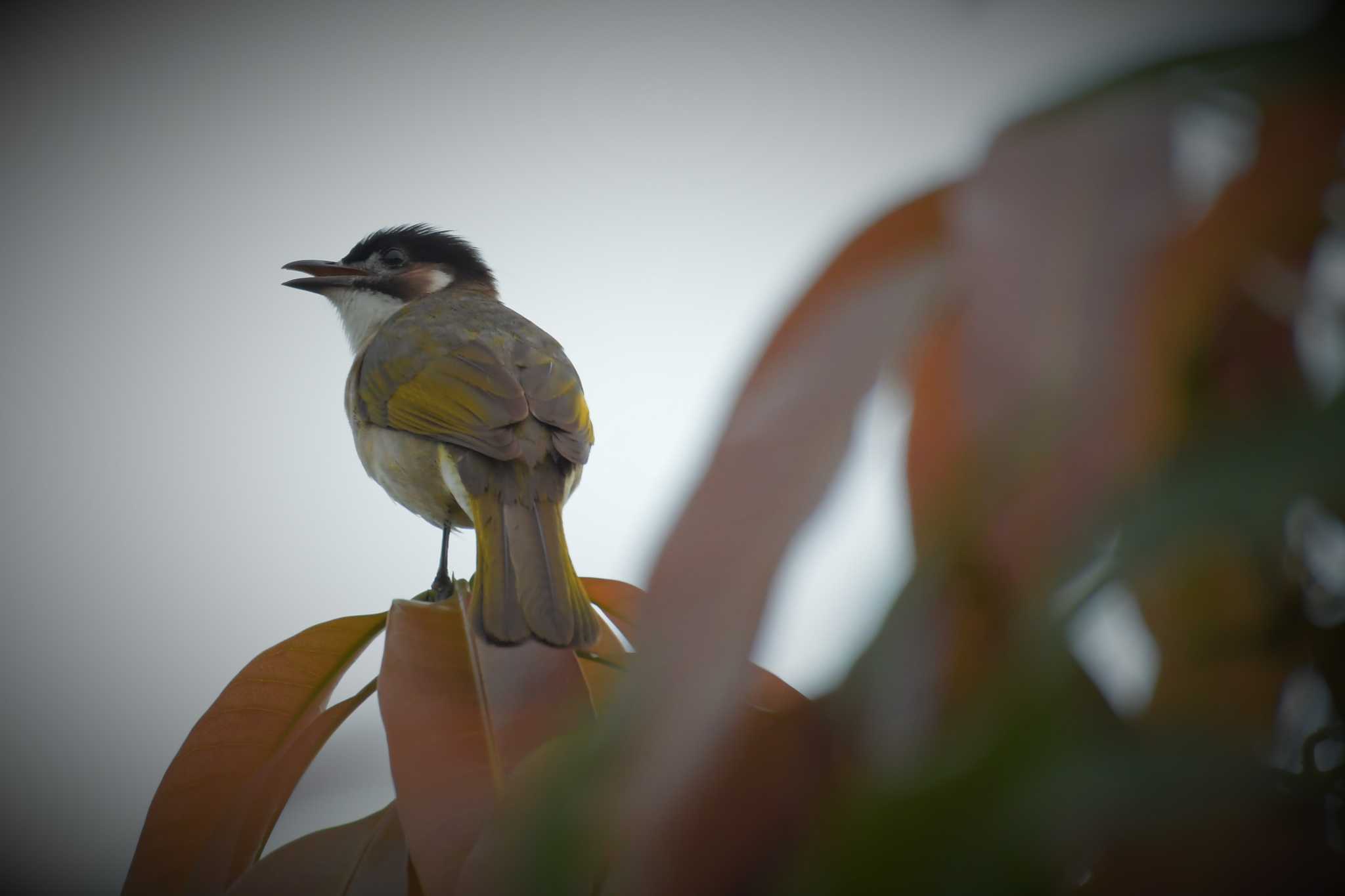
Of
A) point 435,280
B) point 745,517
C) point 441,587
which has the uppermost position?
point 435,280

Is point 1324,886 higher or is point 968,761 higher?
point 968,761

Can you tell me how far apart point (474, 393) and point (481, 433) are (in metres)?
0.25

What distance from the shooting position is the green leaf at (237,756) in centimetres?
148

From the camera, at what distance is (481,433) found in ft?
9.07

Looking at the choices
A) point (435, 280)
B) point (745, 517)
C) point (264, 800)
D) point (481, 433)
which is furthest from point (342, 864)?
point (435, 280)

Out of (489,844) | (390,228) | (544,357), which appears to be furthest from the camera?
(390,228)

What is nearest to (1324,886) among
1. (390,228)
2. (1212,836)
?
(1212,836)

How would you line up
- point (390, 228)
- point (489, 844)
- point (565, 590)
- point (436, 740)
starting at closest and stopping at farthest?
1. point (489, 844)
2. point (436, 740)
3. point (565, 590)
4. point (390, 228)

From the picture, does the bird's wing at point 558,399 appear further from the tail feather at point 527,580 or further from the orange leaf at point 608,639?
the orange leaf at point 608,639

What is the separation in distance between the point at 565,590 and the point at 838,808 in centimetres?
142

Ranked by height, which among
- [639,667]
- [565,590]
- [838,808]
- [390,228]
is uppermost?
[390,228]

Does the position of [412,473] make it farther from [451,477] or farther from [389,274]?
[389,274]

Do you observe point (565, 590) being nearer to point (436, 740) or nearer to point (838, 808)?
point (436, 740)

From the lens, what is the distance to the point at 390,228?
4.79m
